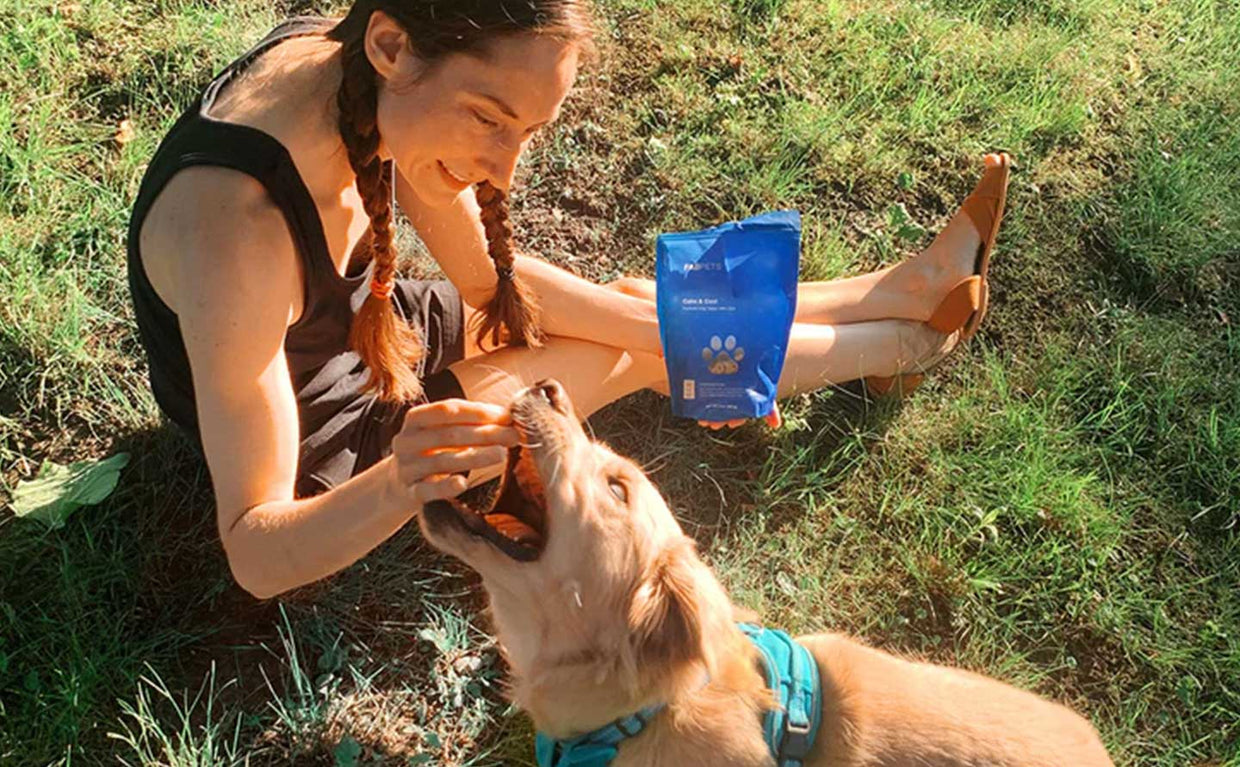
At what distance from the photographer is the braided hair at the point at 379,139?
6.61 ft

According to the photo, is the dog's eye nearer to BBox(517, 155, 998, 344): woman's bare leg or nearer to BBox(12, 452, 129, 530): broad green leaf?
BBox(517, 155, 998, 344): woman's bare leg

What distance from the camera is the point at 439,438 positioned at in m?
1.97

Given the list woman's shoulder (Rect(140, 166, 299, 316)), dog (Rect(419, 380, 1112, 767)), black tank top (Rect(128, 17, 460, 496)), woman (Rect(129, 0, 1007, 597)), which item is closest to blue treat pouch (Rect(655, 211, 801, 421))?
woman (Rect(129, 0, 1007, 597))

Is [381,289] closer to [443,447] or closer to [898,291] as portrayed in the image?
[443,447]

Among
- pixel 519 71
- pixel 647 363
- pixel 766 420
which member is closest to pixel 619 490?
pixel 519 71

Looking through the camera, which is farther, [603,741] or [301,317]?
[301,317]

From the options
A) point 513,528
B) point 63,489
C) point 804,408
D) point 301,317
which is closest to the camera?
point 513,528

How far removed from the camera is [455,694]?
9.55ft

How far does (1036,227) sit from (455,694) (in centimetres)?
313

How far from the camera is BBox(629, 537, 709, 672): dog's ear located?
2039 mm

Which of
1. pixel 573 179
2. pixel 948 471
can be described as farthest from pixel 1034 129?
pixel 573 179

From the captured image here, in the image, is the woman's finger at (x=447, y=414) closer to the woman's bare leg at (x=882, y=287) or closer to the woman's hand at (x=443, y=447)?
the woman's hand at (x=443, y=447)

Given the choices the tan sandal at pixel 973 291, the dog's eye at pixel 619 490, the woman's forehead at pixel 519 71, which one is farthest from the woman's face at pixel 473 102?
the tan sandal at pixel 973 291

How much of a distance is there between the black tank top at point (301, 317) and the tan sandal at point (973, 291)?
176cm
